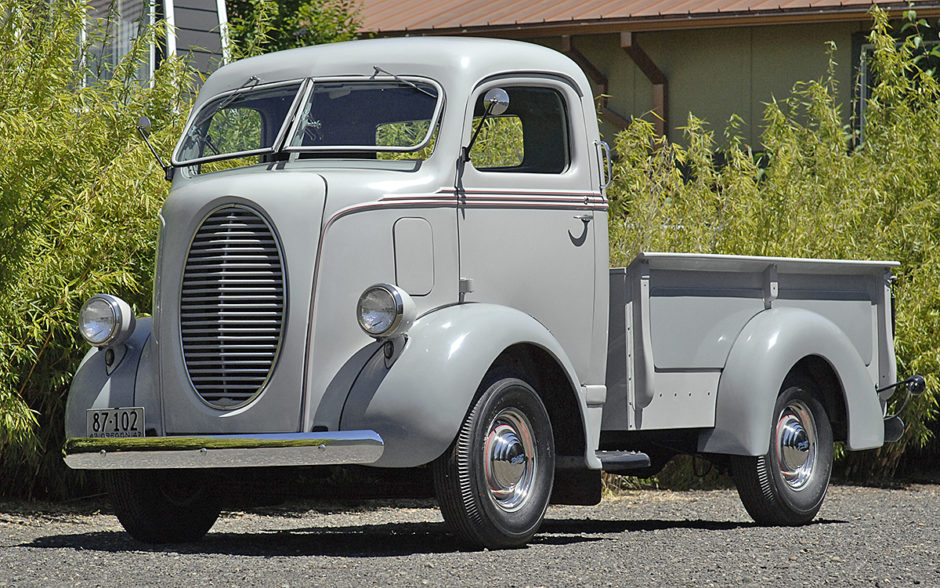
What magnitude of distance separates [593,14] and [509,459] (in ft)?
39.9

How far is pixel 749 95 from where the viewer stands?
1767cm

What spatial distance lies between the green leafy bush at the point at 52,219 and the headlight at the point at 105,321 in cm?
142

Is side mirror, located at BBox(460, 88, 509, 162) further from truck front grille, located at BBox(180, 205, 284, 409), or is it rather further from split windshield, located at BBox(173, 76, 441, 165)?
truck front grille, located at BBox(180, 205, 284, 409)

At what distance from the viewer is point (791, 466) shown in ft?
26.1

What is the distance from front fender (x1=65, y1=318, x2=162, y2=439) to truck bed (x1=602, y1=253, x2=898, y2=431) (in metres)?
2.23

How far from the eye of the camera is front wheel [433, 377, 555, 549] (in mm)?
6168

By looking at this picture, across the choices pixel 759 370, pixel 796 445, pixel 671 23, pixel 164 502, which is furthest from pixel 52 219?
pixel 671 23

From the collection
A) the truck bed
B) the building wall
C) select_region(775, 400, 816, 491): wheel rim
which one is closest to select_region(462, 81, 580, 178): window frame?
the truck bed

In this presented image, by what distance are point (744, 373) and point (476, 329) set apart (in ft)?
6.38

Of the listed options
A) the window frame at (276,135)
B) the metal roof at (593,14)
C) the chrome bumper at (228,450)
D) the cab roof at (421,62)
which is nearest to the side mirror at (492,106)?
the cab roof at (421,62)

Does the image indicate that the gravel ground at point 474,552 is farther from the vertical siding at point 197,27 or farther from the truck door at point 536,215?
the vertical siding at point 197,27

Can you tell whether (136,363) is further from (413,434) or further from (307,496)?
(413,434)

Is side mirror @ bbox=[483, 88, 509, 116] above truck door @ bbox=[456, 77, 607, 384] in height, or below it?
above

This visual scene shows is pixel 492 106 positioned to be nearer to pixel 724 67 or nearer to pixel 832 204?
pixel 832 204
